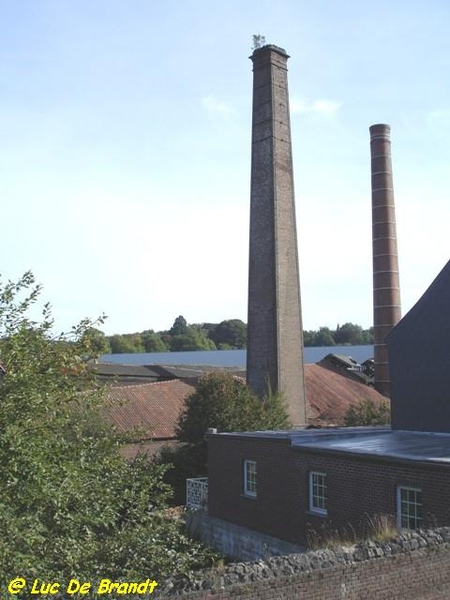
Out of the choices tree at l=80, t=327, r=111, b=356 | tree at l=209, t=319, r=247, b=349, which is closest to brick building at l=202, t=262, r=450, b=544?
tree at l=80, t=327, r=111, b=356

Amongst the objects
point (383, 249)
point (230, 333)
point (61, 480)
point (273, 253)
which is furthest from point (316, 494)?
point (230, 333)

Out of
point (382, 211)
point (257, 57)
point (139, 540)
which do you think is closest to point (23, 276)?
point (139, 540)

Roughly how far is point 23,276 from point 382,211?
33.5 m

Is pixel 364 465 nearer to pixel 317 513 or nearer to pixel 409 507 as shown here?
pixel 409 507

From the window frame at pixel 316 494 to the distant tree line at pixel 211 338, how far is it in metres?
93.0

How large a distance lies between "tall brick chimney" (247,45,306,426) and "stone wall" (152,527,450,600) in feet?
71.2

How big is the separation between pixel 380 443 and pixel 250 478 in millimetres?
4763

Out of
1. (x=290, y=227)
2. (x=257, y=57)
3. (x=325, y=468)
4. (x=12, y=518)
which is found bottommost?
(x=325, y=468)

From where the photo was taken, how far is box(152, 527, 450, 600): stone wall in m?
7.30

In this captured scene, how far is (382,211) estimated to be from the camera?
3847cm

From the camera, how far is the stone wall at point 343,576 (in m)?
7.30

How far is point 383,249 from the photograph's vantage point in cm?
3822

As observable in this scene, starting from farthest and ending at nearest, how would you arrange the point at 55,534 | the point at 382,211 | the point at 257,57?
1. the point at 382,211
2. the point at 257,57
3. the point at 55,534

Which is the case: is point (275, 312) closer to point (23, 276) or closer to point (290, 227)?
point (290, 227)
